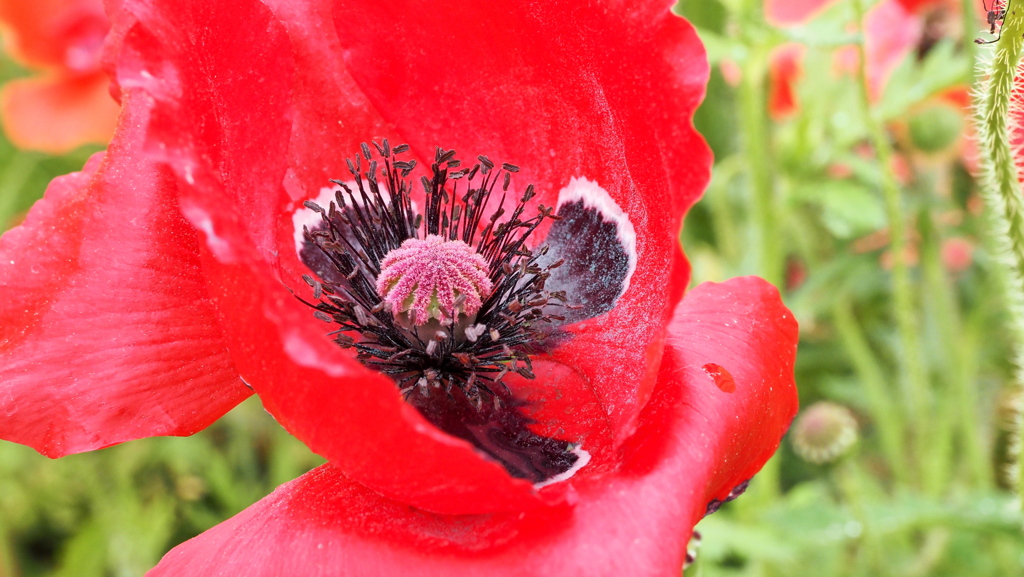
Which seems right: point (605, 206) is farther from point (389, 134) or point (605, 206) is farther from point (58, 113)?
point (58, 113)

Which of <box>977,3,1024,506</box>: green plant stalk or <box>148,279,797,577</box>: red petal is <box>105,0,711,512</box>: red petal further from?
<box>977,3,1024,506</box>: green plant stalk

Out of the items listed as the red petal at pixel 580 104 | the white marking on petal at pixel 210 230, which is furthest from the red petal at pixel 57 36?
the white marking on petal at pixel 210 230

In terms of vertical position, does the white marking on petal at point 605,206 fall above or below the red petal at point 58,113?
below

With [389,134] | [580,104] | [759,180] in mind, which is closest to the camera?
[580,104]

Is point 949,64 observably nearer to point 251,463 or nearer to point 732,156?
point 732,156

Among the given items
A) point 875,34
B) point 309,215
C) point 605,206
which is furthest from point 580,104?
point 875,34

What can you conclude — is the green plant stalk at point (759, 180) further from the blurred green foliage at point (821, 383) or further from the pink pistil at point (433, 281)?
the pink pistil at point (433, 281)
